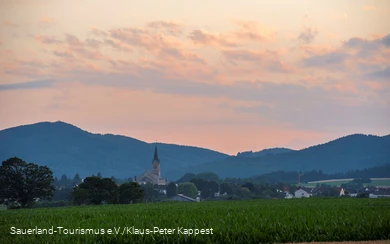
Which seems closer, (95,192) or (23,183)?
(23,183)

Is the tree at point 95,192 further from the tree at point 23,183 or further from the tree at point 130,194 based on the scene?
the tree at point 23,183

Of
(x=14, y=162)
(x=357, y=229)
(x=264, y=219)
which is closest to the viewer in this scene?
(x=357, y=229)

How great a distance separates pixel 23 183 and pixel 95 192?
1003 cm

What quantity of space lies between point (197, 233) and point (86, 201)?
69.6 metres

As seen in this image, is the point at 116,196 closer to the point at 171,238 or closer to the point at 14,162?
the point at 14,162

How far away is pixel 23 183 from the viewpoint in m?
89.8

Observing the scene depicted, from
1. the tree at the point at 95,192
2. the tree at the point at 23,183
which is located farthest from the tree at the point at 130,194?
the tree at the point at 23,183

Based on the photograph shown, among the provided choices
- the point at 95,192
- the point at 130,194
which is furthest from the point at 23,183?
the point at 130,194

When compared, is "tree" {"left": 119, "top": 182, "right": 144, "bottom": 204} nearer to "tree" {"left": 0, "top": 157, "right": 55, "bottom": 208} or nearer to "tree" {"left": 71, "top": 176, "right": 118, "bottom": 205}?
"tree" {"left": 71, "top": 176, "right": 118, "bottom": 205}

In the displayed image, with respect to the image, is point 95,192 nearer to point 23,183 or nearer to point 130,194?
point 130,194

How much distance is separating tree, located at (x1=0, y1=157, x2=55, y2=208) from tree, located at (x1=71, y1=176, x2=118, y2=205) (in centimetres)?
408

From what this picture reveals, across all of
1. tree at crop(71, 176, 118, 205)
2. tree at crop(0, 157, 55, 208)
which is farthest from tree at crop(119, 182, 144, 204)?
tree at crop(0, 157, 55, 208)

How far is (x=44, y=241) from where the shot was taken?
2566 cm

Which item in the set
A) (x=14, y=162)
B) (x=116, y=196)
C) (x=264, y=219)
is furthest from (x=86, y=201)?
(x=264, y=219)
